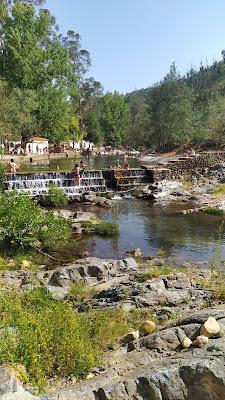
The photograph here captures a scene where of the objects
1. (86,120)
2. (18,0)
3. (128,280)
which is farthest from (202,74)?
(128,280)

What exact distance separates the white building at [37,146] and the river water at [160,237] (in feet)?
120

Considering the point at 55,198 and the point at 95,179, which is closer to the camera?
the point at 55,198

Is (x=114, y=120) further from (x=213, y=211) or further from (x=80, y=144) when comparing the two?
(x=213, y=211)

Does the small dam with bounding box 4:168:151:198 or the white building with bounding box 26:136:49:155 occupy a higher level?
the white building with bounding box 26:136:49:155

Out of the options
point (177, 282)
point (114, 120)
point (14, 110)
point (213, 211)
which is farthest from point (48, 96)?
point (177, 282)

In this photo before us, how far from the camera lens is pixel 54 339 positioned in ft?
17.1

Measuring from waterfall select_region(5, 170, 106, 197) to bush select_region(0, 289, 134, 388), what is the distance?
2150cm

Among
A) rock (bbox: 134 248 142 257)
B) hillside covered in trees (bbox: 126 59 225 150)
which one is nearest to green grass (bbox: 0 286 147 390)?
rock (bbox: 134 248 142 257)

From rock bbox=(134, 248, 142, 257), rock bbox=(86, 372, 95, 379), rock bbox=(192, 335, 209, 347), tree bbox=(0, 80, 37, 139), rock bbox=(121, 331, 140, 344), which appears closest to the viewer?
rock bbox=(86, 372, 95, 379)

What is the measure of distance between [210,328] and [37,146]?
186ft

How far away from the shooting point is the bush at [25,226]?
1288 cm

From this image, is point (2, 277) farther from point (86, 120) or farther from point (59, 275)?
point (86, 120)

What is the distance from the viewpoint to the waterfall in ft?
91.5

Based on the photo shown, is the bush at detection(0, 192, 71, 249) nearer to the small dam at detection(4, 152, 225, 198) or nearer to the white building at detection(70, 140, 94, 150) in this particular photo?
the small dam at detection(4, 152, 225, 198)
